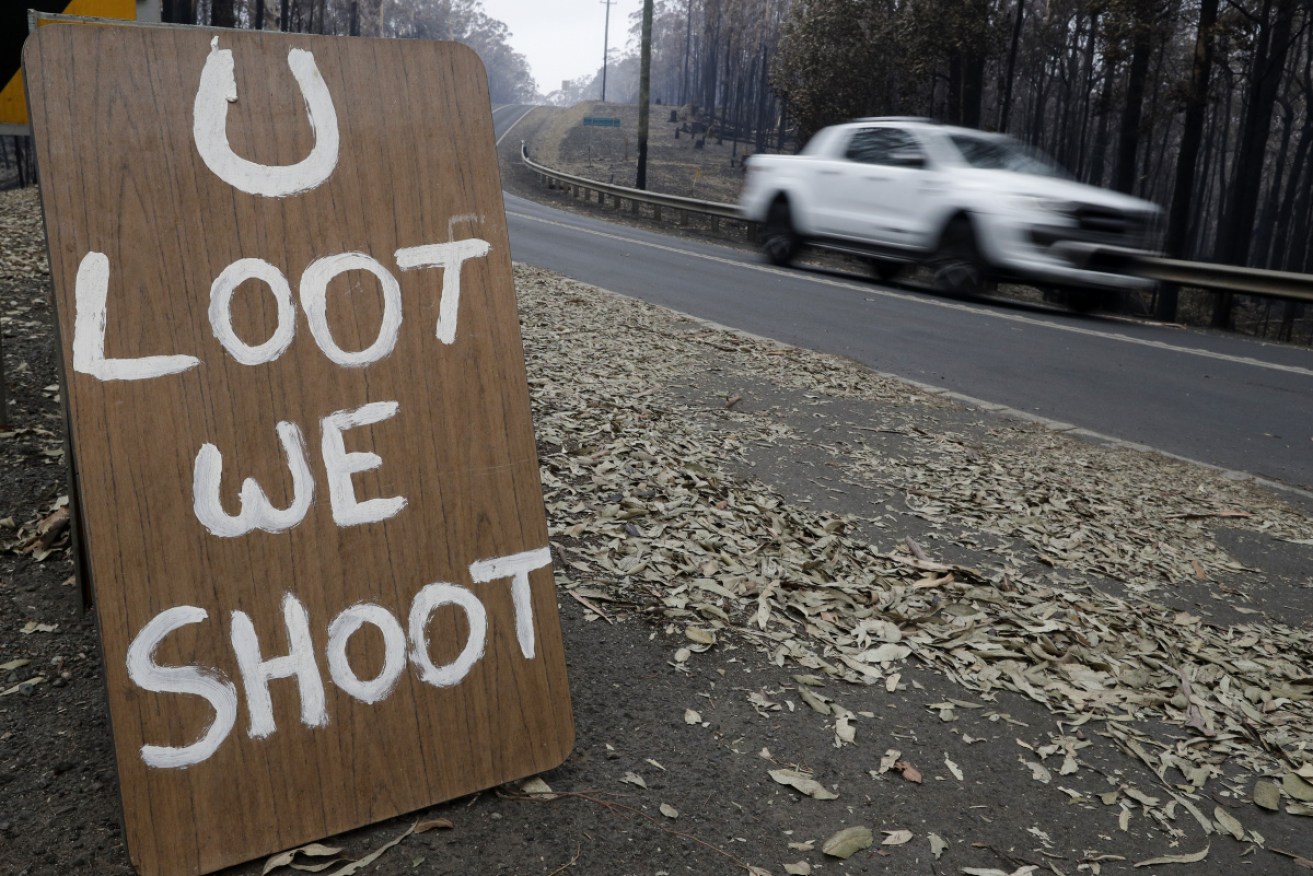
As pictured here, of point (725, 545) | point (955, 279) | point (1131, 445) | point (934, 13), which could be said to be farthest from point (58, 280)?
point (934, 13)

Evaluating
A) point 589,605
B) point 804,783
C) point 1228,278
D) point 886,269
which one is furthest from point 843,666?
point 886,269

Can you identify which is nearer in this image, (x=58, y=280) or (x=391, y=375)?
(x=58, y=280)

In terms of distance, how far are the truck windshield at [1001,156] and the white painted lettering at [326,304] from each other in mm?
11367

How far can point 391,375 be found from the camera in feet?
8.00

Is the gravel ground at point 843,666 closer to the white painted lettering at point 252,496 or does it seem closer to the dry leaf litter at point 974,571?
the dry leaf litter at point 974,571

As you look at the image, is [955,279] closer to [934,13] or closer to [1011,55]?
[934,13]

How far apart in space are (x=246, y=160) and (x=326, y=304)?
1.10 ft

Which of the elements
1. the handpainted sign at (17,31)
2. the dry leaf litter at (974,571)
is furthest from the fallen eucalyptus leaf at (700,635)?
the handpainted sign at (17,31)

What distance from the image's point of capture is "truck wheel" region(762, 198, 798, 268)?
612 inches

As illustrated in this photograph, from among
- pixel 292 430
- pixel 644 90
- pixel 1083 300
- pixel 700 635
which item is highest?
pixel 644 90

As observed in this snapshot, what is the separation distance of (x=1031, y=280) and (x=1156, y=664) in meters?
9.18

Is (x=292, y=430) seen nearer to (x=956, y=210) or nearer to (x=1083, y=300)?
(x=956, y=210)

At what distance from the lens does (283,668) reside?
7.50ft

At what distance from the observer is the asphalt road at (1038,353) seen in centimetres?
726
